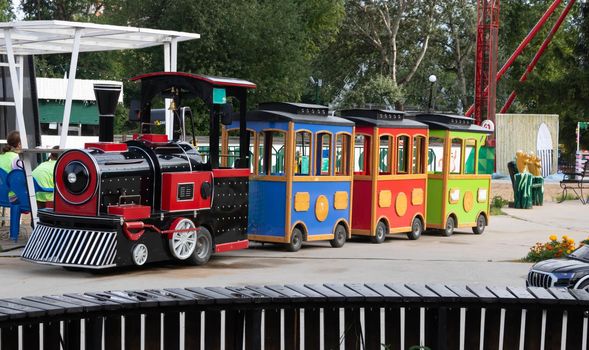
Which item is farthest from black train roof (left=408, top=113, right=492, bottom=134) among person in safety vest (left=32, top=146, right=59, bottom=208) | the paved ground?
person in safety vest (left=32, top=146, right=59, bottom=208)

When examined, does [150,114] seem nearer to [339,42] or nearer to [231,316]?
[231,316]

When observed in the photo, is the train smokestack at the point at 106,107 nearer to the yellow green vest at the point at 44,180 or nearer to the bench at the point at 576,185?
the yellow green vest at the point at 44,180

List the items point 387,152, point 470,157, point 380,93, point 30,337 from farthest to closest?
point 380,93, point 470,157, point 387,152, point 30,337

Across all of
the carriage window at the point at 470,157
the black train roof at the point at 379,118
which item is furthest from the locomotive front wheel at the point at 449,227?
the black train roof at the point at 379,118

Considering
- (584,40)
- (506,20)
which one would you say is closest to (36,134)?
(584,40)

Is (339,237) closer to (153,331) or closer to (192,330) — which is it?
(192,330)

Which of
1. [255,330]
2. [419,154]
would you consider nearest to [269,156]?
[419,154]

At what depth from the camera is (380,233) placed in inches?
755

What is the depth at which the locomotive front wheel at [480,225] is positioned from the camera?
21734 mm

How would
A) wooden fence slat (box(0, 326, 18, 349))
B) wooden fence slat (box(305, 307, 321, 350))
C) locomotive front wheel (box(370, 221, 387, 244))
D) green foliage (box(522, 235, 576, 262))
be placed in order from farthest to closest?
locomotive front wheel (box(370, 221, 387, 244)), green foliage (box(522, 235, 576, 262)), wooden fence slat (box(305, 307, 321, 350)), wooden fence slat (box(0, 326, 18, 349))

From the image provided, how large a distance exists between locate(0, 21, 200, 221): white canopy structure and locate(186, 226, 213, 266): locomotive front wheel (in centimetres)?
263

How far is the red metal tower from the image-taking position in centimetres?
4725

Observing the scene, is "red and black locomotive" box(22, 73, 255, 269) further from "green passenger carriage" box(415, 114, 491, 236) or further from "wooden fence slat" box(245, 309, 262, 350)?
"wooden fence slat" box(245, 309, 262, 350)

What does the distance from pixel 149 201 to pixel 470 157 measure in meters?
8.80
